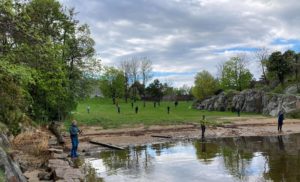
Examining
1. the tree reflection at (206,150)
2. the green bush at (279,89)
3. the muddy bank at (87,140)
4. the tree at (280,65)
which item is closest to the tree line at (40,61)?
the muddy bank at (87,140)

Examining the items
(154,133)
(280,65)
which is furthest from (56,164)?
(280,65)

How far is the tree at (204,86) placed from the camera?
327 feet

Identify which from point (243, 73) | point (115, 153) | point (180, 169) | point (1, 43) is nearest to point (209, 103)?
point (243, 73)

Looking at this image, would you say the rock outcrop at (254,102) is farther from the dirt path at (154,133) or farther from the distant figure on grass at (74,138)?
the distant figure on grass at (74,138)

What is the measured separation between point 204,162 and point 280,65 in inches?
2378

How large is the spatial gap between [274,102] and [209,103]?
85.2ft

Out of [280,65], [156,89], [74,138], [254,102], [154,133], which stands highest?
[280,65]

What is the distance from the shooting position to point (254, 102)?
229ft

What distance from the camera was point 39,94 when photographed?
111ft

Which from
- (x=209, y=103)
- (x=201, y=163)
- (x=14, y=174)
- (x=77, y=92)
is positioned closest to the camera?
(x=14, y=174)

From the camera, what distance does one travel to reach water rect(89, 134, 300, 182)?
16047mm

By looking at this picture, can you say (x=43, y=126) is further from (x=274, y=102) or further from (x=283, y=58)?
(x=283, y=58)

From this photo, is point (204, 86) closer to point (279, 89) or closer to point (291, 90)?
point (279, 89)

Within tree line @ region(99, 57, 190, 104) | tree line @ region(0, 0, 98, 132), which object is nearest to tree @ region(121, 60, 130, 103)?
tree line @ region(99, 57, 190, 104)
